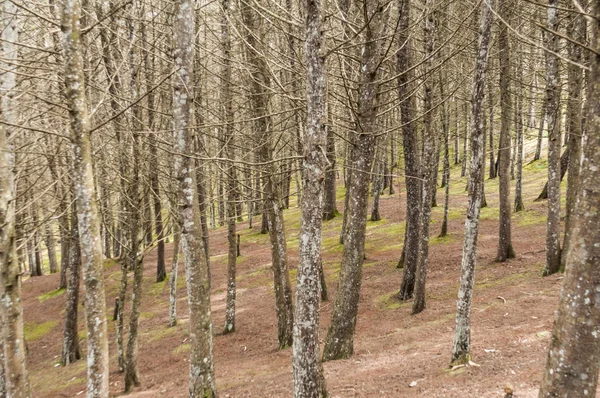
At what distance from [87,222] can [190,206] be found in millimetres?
1589

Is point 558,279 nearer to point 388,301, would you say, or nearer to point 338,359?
point 388,301

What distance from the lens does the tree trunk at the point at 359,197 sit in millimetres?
7934

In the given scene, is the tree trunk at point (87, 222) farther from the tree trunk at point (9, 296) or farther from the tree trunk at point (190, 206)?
the tree trunk at point (9, 296)

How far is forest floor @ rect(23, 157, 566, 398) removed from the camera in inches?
287

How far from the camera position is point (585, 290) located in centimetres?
343

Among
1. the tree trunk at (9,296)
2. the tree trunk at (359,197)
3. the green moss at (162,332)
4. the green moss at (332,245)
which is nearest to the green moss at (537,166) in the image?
the green moss at (332,245)

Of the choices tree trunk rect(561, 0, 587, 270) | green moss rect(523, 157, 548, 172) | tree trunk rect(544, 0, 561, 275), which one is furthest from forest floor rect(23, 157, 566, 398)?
green moss rect(523, 157, 548, 172)

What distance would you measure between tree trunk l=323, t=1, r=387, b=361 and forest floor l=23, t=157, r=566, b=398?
2.03ft

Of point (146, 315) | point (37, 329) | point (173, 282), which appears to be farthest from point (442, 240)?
point (37, 329)

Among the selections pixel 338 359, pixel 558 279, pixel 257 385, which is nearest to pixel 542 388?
pixel 338 359

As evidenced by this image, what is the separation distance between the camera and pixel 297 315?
5.42 metres

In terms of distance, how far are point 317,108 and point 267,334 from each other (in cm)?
980

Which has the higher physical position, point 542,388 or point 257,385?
point 542,388

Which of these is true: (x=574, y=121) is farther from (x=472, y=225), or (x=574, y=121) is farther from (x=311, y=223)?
(x=311, y=223)
